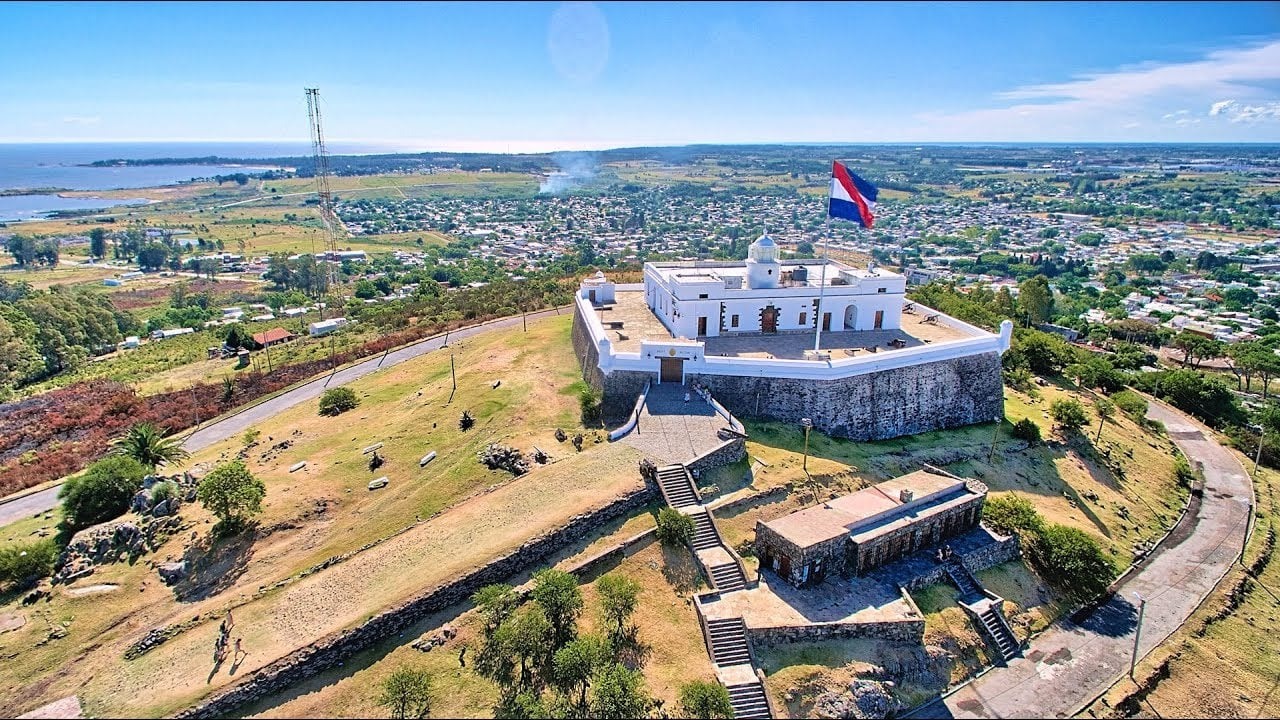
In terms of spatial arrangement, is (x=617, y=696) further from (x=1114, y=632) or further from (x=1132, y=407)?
(x=1132, y=407)

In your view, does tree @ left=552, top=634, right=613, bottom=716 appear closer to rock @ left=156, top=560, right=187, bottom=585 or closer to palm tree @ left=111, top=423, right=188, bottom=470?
rock @ left=156, top=560, right=187, bottom=585

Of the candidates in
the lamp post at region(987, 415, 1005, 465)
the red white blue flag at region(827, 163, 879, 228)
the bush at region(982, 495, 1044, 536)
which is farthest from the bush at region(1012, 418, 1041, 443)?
the red white blue flag at region(827, 163, 879, 228)

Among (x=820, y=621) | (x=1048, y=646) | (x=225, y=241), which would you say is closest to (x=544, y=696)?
(x=820, y=621)

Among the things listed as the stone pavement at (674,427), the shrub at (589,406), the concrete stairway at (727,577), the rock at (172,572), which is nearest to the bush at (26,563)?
the rock at (172,572)

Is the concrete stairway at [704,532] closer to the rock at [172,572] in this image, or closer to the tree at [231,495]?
the tree at [231,495]

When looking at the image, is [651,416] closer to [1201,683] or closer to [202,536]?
[202,536]

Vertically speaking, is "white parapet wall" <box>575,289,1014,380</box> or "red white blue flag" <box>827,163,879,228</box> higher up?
"red white blue flag" <box>827,163,879,228</box>
